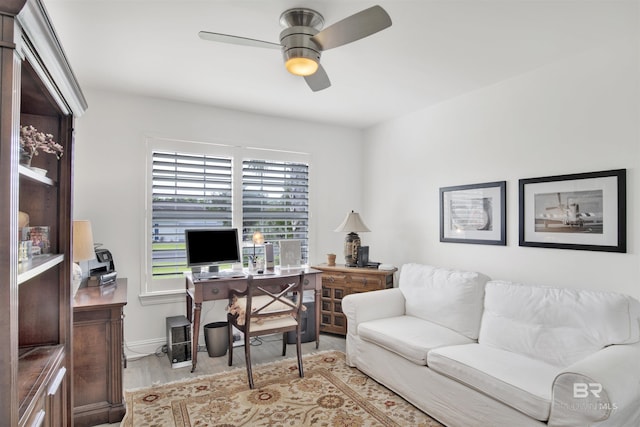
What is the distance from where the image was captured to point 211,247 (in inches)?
146

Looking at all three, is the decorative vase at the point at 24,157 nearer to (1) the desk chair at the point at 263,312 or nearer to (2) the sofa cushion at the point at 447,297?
(1) the desk chair at the point at 263,312

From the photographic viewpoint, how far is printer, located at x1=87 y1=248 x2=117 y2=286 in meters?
3.04

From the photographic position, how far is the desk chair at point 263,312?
3.05 meters

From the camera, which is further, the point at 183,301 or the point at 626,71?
the point at 183,301

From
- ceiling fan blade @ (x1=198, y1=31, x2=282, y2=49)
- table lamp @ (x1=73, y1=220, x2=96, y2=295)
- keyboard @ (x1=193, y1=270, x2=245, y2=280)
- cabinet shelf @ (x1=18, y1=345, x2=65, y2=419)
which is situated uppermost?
ceiling fan blade @ (x1=198, y1=31, x2=282, y2=49)

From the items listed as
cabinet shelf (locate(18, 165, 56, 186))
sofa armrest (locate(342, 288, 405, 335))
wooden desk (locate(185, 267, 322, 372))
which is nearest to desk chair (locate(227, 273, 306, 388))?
wooden desk (locate(185, 267, 322, 372))

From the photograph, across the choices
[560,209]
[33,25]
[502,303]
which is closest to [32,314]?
[33,25]

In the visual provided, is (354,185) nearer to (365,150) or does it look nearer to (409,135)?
(365,150)

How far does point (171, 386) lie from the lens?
3.01 m

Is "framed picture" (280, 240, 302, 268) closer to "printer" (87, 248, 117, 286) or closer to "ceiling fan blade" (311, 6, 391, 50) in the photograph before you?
"printer" (87, 248, 117, 286)

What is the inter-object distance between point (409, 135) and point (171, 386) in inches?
138

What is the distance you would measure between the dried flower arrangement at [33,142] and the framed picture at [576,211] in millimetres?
3321

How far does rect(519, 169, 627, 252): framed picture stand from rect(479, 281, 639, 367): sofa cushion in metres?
0.47

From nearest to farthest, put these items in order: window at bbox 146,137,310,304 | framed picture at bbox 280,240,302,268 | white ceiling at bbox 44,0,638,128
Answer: white ceiling at bbox 44,0,638,128 → window at bbox 146,137,310,304 → framed picture at bbox 280,240,302,268
